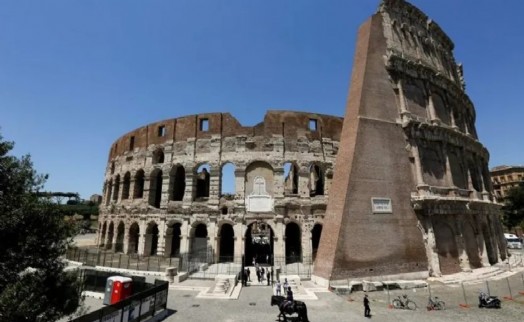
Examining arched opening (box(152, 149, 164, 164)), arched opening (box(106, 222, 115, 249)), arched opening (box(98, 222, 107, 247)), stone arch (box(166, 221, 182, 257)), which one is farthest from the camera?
arched opening (box(98, 222, 107, 247))

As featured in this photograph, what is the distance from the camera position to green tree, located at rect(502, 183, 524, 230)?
48.9 m

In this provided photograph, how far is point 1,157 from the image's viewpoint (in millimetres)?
7812

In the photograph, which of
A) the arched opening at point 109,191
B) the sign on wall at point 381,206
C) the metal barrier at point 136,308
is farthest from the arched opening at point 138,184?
the sign on wall at point 381,206

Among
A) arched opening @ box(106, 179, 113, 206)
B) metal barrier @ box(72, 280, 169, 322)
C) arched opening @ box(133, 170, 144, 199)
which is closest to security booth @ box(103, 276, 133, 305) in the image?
metal barrier @ box(72, 280, 169, 322)

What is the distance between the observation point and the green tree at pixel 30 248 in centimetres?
690

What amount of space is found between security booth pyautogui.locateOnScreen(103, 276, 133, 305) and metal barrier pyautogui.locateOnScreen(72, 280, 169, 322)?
1.53m

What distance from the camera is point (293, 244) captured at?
26281 mm

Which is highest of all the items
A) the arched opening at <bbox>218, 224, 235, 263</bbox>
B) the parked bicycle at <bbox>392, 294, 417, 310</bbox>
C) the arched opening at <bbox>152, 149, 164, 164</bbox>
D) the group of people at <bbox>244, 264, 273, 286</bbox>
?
the arched opening at <bbox>152, 149, 164, 164</bbox>

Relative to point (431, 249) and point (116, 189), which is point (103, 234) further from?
point (431, 249)

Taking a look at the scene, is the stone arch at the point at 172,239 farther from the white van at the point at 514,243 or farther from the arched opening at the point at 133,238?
the white van at the point at 514,243

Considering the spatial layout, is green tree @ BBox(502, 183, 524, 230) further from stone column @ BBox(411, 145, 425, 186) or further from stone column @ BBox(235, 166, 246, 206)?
stone column @ BBox(235, 166, 246, 206)

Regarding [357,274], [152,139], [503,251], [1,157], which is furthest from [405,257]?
[152,139]

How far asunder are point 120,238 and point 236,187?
15066 millimetres

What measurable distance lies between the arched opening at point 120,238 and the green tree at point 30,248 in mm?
22240
